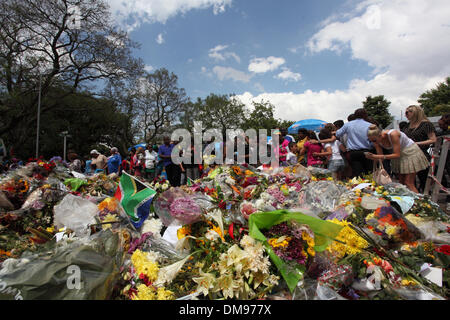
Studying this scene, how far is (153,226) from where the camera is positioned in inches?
85.3

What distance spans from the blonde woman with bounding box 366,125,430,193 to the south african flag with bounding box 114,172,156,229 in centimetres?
304

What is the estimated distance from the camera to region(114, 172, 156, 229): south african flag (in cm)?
229

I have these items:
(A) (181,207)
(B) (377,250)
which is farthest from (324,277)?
(A) (181,207)

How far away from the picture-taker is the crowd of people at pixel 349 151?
11.0 ft

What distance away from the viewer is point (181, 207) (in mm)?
1746

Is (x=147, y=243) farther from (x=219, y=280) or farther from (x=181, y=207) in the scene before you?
(x=219, y=280)

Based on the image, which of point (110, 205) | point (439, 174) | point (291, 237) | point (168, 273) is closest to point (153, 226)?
point (110, 205)

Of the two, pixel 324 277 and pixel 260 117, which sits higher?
pixel 260 117

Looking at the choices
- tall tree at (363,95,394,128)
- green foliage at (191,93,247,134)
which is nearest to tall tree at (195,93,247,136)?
green foliage at (191,93,247,134)

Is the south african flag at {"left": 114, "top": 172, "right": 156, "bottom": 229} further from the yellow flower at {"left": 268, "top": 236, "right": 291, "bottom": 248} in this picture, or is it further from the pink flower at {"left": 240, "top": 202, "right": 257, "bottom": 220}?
the yellow flower at {"left": 268, "top": 236, "right": 291, "bottom": 248}

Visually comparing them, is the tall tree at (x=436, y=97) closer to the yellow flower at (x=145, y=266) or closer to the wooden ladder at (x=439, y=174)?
the wooden ladder at (x=439, y=174)

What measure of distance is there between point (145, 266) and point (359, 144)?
3.68m

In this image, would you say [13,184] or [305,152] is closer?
[13,184]
